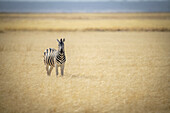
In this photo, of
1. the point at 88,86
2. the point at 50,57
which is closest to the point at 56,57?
the point at 50,57

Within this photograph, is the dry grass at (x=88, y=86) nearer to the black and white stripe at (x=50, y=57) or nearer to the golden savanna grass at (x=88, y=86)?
the golden savanna grass at (x=88, y=86)

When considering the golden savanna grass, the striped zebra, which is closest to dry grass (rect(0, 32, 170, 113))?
the golden savanna grass

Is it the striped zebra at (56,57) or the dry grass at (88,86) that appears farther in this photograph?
the striped zebra at (56,57)

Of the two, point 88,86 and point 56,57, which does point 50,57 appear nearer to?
point 56,57

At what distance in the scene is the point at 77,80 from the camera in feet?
25.8

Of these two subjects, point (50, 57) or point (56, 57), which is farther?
point (50, 57)

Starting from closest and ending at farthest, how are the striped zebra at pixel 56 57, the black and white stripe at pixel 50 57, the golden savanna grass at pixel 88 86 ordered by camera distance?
the golden savanna grass at pixel 88 86
the striped zebra at pixel 56 57
the black and white stripe at pixel 50 57

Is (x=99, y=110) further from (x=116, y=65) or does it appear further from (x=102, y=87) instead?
(x=116, y=65)

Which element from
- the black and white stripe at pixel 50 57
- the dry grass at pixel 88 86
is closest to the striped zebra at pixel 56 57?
the black and white stripe at pixel 50 57

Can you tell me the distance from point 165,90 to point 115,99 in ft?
6.99

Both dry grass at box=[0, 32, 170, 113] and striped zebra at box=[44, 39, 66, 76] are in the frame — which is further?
striped zebra at box=[44, 39, 66, 76]

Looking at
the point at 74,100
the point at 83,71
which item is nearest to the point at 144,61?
the point at 83,71

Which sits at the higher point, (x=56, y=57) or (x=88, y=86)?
(x=56, y=57)

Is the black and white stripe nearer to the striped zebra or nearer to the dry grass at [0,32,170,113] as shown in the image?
the striped zebra
